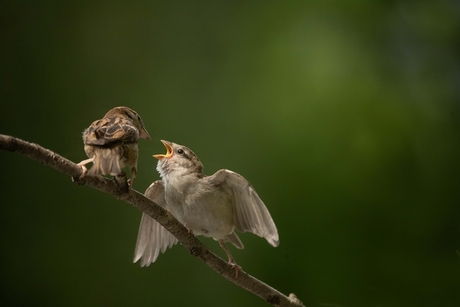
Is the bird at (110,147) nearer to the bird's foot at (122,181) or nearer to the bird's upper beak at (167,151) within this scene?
the bird's foot at (122,181)

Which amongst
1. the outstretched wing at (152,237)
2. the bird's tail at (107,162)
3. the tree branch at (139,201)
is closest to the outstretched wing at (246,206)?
the tree branch at (139,201)

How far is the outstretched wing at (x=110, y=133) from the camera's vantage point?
2.14m

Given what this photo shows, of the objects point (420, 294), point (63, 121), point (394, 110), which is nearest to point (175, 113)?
point (63, 121)

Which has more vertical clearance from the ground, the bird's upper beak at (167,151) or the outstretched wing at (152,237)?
the bird's upper beak at (167,151)

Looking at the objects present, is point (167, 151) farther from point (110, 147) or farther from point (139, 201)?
point (110, 147)

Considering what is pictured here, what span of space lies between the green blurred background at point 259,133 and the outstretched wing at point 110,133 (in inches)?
32.1

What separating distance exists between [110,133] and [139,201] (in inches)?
14.4

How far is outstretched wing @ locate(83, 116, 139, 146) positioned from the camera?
2.14 m

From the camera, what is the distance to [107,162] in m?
2.03

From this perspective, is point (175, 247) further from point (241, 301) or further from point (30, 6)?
point (30, 6)

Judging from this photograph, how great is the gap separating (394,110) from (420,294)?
1.44m

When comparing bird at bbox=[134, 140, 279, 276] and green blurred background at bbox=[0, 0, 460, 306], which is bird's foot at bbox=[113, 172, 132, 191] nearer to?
bird at bbox=[134, 140, 279, 276]

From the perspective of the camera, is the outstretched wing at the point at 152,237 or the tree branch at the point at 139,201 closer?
the tree branch at the point at 139,201

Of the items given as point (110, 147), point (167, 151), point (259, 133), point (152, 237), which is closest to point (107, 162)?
point (110, 147)
